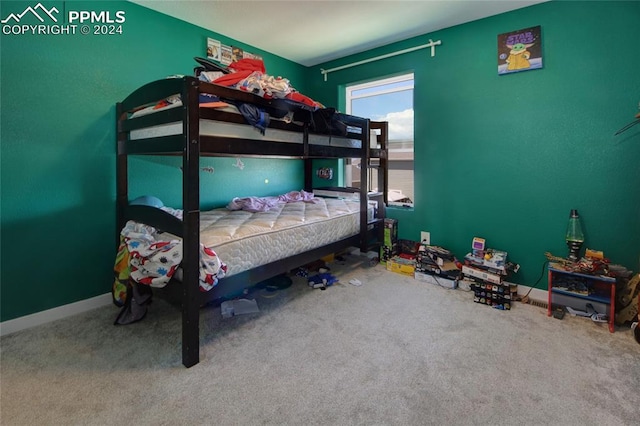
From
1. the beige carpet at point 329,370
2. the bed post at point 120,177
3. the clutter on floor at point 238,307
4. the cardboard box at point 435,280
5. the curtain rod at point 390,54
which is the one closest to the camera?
the beige carpet at point 329,370

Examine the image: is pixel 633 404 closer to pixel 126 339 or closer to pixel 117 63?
pixel 126 339

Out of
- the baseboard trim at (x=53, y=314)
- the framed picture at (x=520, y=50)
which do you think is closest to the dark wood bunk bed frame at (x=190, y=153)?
the baseboard trim at (x=53, y=314)

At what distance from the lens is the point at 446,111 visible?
2998mm

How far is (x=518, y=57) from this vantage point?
2.56m

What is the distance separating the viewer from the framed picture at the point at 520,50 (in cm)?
247

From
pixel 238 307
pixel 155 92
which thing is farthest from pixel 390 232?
pixel 155 92

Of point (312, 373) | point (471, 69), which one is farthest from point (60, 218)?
point (471, 69)

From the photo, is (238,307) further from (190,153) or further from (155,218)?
(190,153)

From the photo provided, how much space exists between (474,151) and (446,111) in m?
0.49

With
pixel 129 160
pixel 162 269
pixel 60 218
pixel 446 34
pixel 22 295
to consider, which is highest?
pixel 446 34

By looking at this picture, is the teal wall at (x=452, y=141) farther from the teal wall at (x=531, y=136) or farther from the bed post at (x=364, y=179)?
the bed post at (x=364, y=179)

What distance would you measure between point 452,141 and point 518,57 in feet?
2.70

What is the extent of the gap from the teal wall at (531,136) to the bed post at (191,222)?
7.71ft

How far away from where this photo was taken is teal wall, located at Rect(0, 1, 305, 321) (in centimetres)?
197
